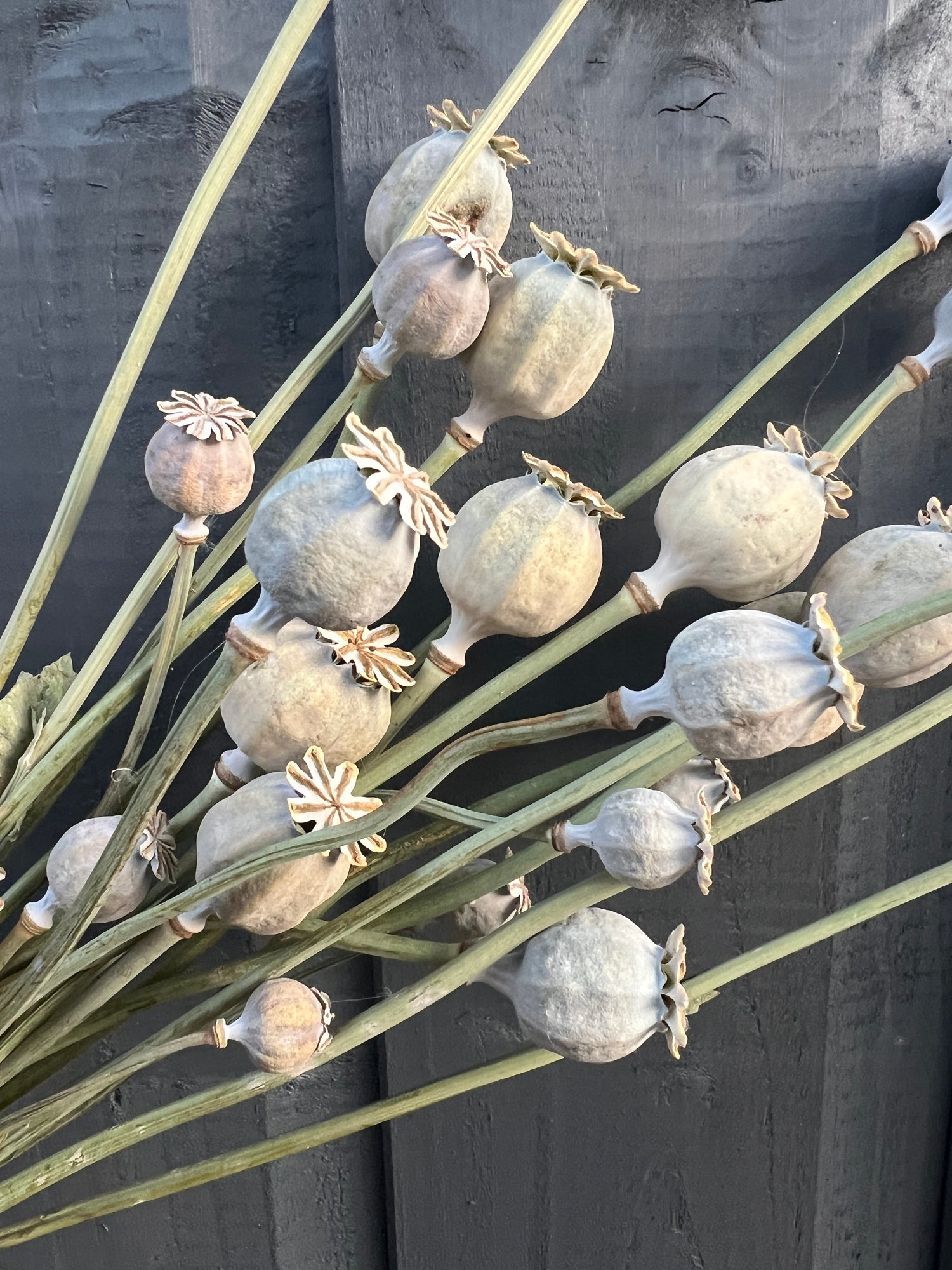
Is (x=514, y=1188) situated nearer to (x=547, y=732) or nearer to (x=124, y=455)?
(x=547, y=732)

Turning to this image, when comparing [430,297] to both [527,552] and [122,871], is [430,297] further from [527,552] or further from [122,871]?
[122,871]

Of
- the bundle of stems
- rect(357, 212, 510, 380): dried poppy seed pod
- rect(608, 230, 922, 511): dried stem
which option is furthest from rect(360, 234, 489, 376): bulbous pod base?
the bundle of stems

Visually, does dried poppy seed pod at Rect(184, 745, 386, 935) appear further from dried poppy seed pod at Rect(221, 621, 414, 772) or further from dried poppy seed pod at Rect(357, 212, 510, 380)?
dried poppy seed pod at Rect(357, 212, 510, 380)

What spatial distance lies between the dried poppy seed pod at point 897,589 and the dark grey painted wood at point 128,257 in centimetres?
33

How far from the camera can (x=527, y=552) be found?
Result: 37 centimetres

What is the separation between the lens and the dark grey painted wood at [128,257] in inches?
21.6

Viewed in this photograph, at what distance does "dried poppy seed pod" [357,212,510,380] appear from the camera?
13.9 inches

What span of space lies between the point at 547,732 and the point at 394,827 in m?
0.26

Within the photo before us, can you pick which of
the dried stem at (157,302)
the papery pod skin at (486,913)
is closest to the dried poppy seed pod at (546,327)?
the dried stem at (157,302)

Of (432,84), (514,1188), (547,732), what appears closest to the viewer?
(547,732)

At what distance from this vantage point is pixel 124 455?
580 mm

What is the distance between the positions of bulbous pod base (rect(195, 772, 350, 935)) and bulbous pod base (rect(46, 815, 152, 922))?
0.04 metres

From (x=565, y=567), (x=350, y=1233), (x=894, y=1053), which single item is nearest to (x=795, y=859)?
(x=894, y=1053)

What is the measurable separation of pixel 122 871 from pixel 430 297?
0.26 metres
